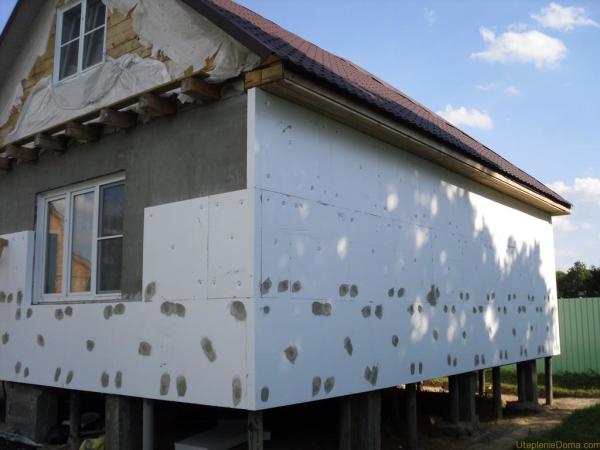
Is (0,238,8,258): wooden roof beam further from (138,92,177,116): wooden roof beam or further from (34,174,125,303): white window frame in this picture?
(138,92,177,116): wooden roof beam

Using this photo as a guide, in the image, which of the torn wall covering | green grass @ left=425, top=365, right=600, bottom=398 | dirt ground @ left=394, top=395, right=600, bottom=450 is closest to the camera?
the torn wall covering

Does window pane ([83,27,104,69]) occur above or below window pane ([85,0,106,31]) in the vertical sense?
below

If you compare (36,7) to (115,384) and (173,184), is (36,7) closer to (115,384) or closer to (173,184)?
(173,184)

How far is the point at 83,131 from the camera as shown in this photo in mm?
7875

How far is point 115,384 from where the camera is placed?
7148mm

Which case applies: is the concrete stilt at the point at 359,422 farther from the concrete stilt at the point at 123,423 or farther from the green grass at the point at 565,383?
the green grass at the point at 565,383

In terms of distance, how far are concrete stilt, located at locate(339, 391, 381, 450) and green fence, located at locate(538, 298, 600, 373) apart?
37.6 feet

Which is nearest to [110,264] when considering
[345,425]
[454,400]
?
[345,425]

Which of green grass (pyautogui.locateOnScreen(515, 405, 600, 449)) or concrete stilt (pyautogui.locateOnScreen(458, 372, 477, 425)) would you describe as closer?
green grass (pyautogui.locateOnScreen(515, 405, 600, 449))

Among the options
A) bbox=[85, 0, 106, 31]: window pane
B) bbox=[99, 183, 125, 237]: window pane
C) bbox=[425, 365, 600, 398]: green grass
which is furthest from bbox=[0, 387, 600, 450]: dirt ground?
bbox=[85, 0, 106, 31]: window pane

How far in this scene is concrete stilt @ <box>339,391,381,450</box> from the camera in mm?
7375

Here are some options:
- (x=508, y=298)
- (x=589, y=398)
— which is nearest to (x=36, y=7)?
(x=508, y=298)

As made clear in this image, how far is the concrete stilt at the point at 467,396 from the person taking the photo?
10156 millimetres

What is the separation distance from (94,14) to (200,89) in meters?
3.19
